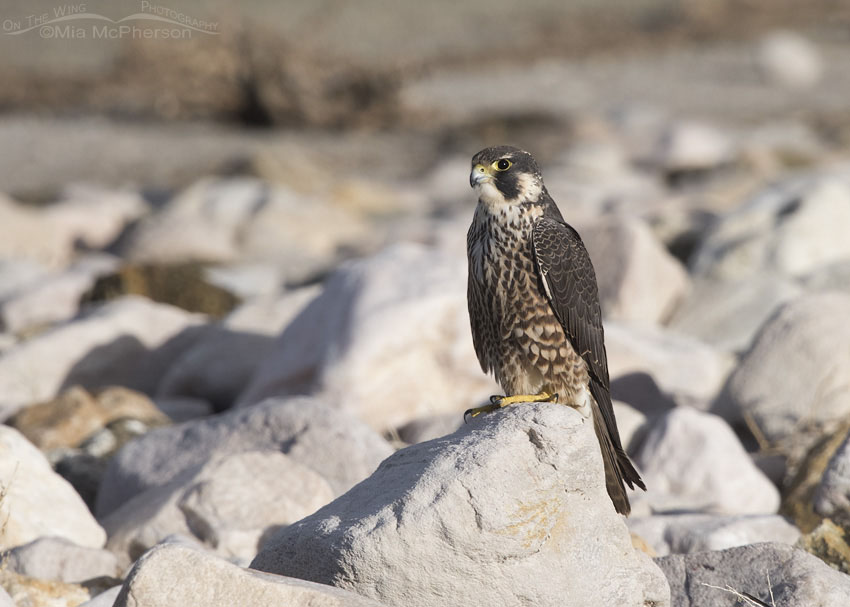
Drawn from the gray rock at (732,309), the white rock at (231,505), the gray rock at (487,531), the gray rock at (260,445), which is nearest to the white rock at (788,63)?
the gray rock at (732,309)

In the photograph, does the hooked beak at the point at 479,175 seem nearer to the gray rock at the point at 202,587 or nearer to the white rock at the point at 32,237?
the gray rock at the point at 202,587

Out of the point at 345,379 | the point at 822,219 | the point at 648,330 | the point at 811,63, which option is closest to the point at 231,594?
the point at 345,379

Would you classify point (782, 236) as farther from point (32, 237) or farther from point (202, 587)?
point (202, 587)

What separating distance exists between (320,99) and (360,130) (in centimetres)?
68

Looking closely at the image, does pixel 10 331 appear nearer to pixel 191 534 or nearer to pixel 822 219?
pixel 191 534

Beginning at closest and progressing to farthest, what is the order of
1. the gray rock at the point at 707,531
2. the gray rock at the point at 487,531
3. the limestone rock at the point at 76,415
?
the gray rock at the point at 487,531
the gray rock at the point at 707,531
the limestone rock at the point at 76,415

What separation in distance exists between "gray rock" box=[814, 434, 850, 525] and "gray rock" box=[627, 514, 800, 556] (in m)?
0.20

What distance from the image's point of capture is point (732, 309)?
803 cm

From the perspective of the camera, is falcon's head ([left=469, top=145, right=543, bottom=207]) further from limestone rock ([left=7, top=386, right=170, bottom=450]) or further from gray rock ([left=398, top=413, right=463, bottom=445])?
limestone rock ([left=7, top=386, right=170, bottom=450])

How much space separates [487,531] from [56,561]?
1.66m

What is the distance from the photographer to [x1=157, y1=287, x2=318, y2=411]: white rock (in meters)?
6.91

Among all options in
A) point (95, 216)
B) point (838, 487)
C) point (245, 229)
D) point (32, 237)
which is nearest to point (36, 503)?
point (838, 487)

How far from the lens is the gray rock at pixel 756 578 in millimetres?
3529

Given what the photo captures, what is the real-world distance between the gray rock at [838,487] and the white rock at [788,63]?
17837 millimetres
